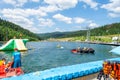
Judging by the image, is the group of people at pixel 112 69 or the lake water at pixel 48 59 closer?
the group of people at pixel 112 69

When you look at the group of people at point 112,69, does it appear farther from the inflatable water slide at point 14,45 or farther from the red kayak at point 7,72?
the inflatable water slide at point 14,45

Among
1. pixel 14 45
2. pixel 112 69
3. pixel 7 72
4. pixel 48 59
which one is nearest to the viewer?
pixel 112 69

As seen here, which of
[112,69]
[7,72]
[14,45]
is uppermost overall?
[112,69]

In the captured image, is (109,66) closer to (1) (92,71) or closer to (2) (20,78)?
(1) (92,71)

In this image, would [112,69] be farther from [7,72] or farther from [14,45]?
[14,45]

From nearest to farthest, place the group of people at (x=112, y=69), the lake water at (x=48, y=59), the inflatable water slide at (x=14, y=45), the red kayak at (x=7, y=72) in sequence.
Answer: the group of people at (x=112, y=69), the red kayak at (x=7, y=72), the lake water at (x=48, y=59), the inflatable water slide at (x=14, y=45)

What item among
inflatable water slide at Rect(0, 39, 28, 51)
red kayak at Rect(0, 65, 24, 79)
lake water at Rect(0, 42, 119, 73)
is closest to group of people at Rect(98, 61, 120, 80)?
red kayak at Rect(0, 65, 24, 79)

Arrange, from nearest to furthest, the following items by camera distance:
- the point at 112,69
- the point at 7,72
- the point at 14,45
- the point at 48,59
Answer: the point at 112,69 → the point at 7,72 → the point at 48,59 → the point at 14,45

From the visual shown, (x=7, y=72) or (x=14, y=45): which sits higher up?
(x=14, y=45)

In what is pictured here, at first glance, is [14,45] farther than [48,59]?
Yes

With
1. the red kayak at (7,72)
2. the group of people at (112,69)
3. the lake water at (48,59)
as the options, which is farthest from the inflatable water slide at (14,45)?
the group of people at (112,69)

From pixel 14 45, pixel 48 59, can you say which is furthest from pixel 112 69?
pixel 14 45

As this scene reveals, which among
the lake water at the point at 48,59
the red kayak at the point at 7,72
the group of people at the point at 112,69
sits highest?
the group of people at the point at 112,69

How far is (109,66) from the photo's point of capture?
1672 centimetres
